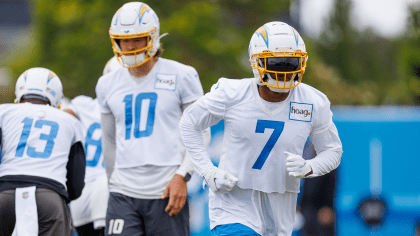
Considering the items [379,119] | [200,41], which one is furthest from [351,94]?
[379,119]

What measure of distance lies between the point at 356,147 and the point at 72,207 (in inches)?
179

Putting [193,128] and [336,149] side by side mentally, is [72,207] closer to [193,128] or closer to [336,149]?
[193,128]

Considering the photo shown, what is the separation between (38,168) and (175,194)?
1.06 m

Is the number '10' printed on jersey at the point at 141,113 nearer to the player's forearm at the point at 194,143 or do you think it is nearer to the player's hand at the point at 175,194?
the player's hand at the point at 175,194

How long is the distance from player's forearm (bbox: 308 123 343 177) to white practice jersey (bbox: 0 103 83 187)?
1.97 metres

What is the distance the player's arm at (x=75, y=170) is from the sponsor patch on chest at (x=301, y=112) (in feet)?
6.18

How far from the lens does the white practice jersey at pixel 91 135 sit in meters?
5.48

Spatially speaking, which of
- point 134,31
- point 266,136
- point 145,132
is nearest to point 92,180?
point 145,132

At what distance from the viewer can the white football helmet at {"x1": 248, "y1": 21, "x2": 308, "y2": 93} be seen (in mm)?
3453

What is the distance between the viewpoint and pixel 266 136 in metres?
3.53

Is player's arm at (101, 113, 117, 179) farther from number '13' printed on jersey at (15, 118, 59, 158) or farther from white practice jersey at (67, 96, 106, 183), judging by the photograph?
white practice jersey at (67, 96, 106, 183)

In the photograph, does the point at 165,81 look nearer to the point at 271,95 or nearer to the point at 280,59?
the point at 271,95

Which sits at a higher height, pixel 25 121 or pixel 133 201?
pixel 25 121

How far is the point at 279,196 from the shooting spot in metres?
3.65
